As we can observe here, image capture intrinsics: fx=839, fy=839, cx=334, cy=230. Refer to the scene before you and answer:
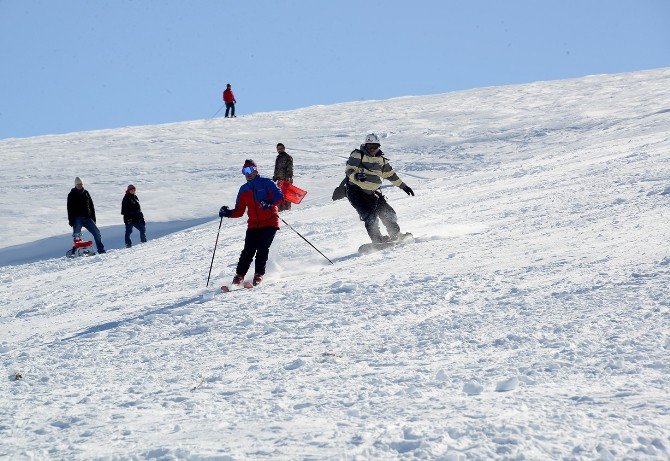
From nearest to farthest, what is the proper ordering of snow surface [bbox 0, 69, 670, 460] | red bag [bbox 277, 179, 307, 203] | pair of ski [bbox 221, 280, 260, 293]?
snow surface [bbox 0, 69, 670, 460]
pair of ski [bbox 221, 280, 260, 293]
red bag [bbox 277, 179, 307, 203]

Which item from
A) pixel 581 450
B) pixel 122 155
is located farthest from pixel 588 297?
pixel 122 155

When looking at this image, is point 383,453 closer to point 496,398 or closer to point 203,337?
point 496,398

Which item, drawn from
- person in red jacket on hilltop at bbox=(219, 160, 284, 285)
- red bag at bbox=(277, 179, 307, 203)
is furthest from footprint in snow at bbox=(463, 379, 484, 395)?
red bag at bbox=(277, 179, 307, 203)

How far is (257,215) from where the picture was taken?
8.76 m

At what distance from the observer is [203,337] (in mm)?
6602

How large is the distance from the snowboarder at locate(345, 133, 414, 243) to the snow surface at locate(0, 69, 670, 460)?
A: 52 cm

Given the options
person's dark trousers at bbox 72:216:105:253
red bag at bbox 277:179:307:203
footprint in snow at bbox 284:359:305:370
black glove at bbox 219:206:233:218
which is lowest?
person's dark trousers at bbox 72:216:105:253

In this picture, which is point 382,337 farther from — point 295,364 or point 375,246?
point 375,246

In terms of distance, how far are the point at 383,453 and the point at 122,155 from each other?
81.5 ft

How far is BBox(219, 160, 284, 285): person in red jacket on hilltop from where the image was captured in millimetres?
8672

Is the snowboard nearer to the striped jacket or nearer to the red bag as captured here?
the striped jacket

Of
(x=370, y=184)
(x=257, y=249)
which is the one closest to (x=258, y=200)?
(x=257, y=249)

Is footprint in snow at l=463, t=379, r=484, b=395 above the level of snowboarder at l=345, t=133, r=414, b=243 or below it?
below

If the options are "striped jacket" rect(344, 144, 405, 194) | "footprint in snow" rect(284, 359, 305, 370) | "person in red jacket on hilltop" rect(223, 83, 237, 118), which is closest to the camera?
"footprint in snow" rect(284, 359, 305, 370)
